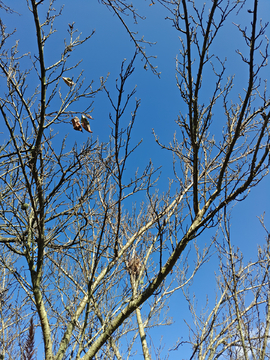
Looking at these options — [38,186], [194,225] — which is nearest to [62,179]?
[38,186]

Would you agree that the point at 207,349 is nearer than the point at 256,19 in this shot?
No

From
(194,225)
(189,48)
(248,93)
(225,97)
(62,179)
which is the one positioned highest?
(62,179)

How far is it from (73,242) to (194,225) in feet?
7.51

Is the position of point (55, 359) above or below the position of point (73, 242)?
below

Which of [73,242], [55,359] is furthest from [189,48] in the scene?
[55,359]

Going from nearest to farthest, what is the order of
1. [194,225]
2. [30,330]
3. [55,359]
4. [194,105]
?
[30,330] < [194,105] < [194,225] < [55,359]

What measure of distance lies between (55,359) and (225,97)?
3428 mm

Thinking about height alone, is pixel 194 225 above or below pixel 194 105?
below

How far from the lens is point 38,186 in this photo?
2.97 metres

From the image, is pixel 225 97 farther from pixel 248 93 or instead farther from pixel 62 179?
pixel 62 179

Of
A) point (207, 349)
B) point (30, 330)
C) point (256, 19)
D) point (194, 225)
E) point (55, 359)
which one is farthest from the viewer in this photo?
point (207, 349)

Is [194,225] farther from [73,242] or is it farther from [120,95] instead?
[73,242]

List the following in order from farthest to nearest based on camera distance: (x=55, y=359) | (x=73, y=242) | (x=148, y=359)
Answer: (x=148, y=359), (x=73, y=242), (x=55, y=359)

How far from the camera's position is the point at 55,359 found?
291cm
